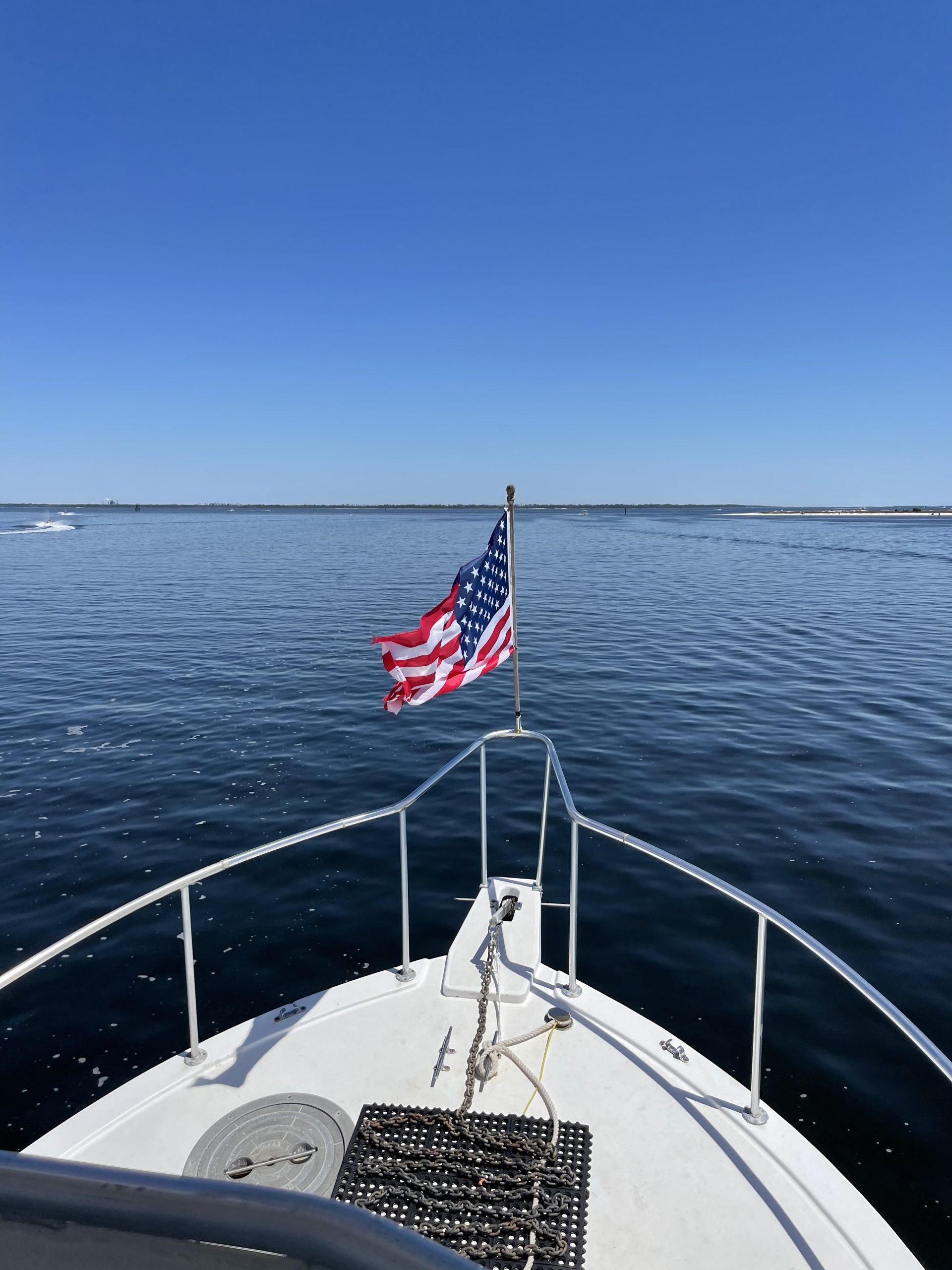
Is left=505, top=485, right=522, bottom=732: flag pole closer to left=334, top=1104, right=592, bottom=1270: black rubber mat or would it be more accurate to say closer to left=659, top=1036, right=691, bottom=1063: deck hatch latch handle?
left=659, top=1036, right=691, bottom=1063: deck hatch latch handle

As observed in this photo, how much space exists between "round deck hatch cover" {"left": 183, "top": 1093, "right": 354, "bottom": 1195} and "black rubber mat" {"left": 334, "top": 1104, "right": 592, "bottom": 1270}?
0.16 metres

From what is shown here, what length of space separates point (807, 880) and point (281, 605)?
98.9 ft

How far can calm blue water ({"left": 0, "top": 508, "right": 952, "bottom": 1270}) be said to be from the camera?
24.7 feet

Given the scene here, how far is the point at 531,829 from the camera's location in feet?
41.1

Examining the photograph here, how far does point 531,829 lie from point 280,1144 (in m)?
8.15

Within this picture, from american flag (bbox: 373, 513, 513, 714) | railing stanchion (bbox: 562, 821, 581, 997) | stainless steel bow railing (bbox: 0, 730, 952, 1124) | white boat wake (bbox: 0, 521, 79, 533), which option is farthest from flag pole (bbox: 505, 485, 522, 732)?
white boat wake (bbox: 0, 521, 79, 533)

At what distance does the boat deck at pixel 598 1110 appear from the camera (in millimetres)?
4172

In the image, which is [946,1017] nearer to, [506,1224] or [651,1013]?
[651,1013]

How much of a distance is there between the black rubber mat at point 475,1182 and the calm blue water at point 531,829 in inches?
23.3

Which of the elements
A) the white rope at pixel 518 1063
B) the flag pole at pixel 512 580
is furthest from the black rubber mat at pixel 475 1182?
the flag pole at pixel 512 580

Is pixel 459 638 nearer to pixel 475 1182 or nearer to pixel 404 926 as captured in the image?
pixel 404 926

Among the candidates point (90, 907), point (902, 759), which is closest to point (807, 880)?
point (902, 759)

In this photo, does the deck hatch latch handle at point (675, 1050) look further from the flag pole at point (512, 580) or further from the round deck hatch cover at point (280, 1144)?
the flag pole at point (512, 580)

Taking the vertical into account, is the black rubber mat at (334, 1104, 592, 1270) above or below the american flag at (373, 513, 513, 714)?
below
